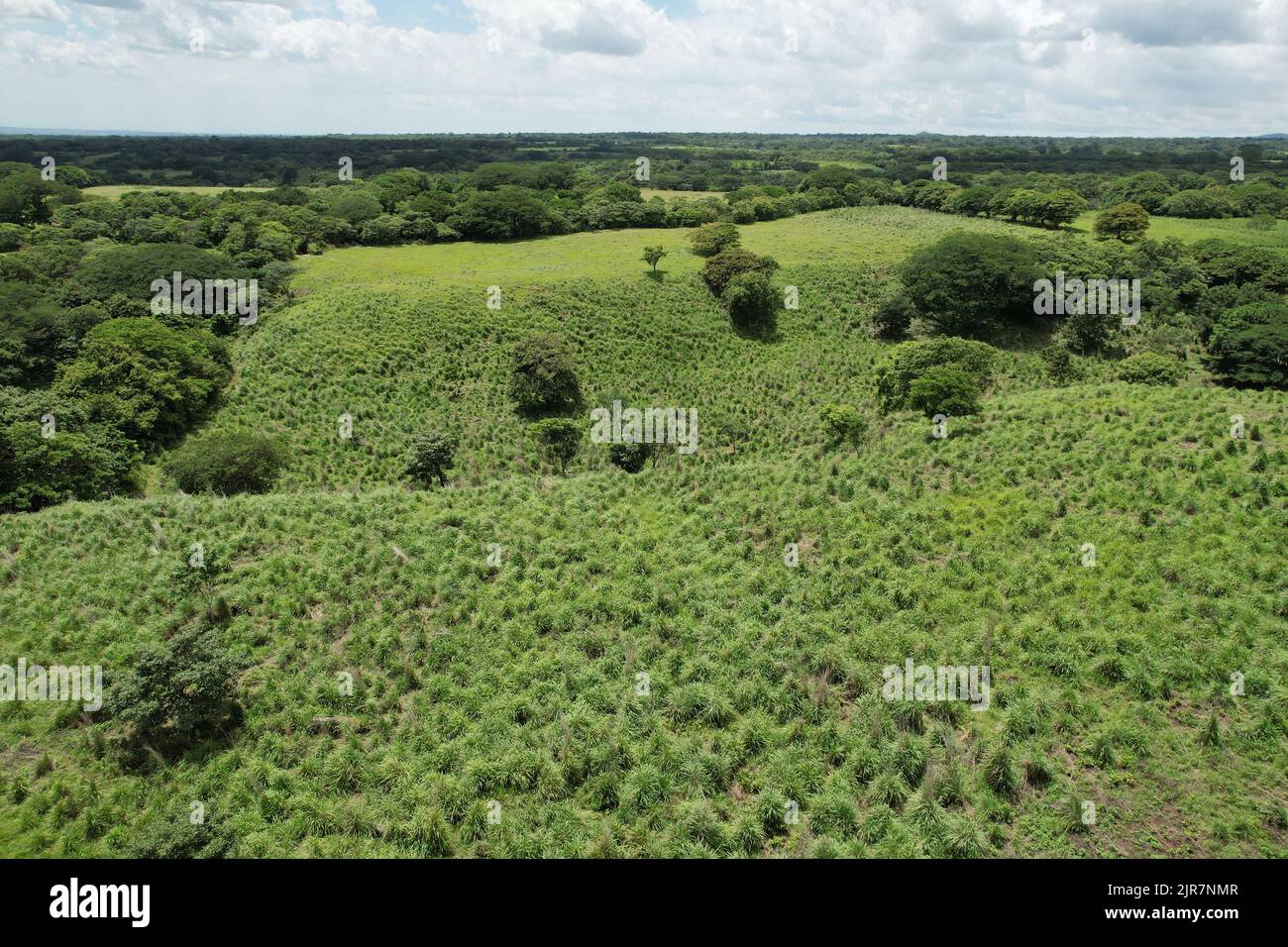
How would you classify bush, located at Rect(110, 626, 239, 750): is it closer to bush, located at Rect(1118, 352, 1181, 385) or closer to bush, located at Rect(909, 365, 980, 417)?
bush, located at Rect(909, 365, 980, 417)

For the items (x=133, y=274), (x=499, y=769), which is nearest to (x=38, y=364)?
(x=133, y=274)

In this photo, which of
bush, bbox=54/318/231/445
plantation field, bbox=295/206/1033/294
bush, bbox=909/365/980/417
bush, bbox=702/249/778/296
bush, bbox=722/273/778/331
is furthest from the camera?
plantation field, bbox=295/206/1033/294

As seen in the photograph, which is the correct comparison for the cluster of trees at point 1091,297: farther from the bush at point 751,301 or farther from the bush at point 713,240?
the bush at point 713,240

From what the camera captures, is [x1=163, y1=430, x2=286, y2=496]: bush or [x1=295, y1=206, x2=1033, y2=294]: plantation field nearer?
[x1=163, y1=430, x2=286, y2=496]: bush

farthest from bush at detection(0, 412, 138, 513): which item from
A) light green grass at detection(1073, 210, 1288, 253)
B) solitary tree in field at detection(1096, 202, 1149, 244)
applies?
light green grass at detection(1073, 210, 1288, 253)

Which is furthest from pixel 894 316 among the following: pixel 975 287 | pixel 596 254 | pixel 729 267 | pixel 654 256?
pixel 596 254
